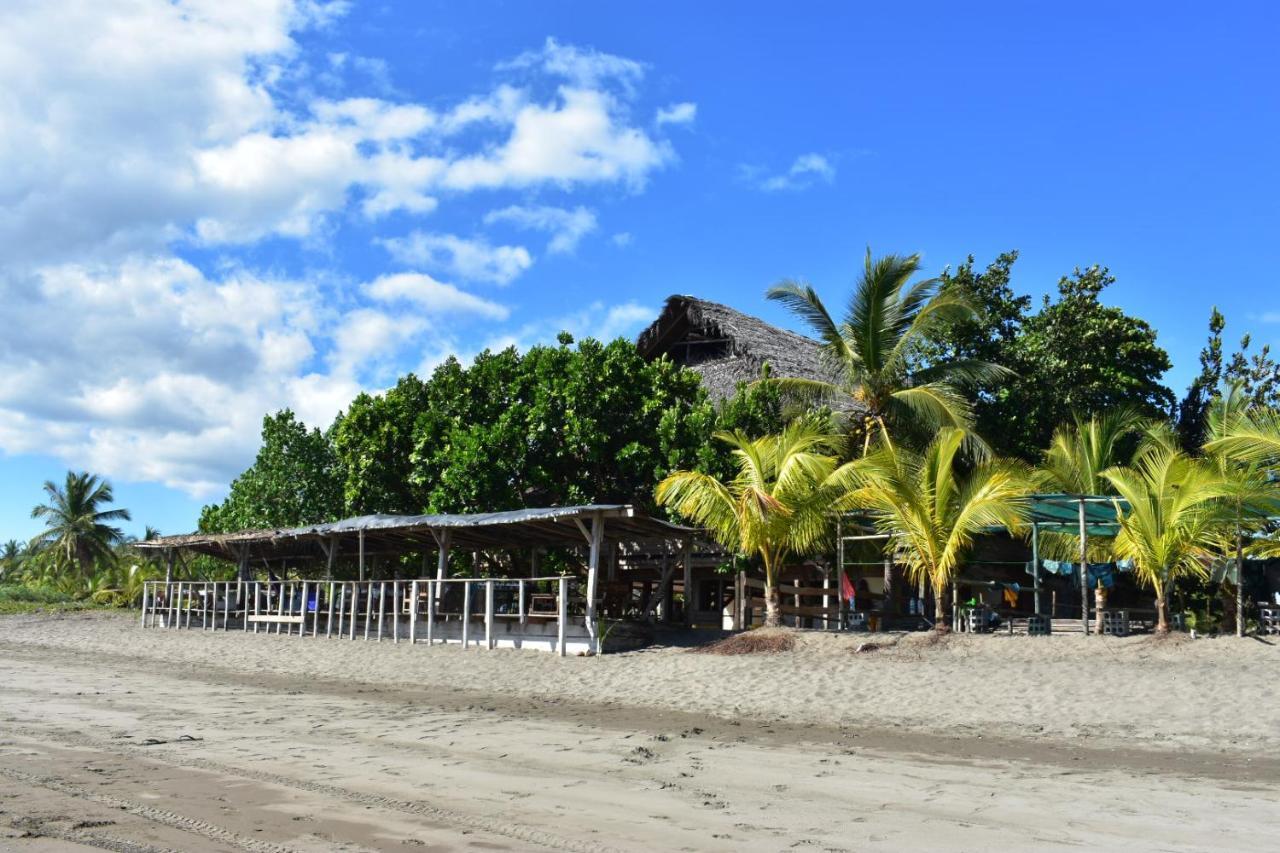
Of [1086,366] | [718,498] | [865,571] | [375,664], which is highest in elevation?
[1086,366]

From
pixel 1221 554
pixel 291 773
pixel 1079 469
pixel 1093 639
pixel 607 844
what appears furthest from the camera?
pixel 1079 469

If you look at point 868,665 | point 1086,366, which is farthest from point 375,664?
point 1086,366

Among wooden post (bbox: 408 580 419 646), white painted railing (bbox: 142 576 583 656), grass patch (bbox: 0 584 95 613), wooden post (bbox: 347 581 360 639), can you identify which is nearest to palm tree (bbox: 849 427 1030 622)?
white painted railing (bbox: 142 576 583 656)

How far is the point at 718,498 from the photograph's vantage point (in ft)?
54.3

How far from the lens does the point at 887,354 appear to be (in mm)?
19578

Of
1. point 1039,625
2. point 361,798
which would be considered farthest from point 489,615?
point 361,798

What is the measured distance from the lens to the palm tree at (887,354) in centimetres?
1930

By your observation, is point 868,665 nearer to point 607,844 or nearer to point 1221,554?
point 1221,554

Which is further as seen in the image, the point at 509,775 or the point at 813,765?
the point at 813,765

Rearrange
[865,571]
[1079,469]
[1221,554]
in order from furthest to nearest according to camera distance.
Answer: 1. [865,571]
2. [1079,469]
3. [1221,554]

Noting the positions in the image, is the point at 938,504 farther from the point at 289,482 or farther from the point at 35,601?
the point at 35,601

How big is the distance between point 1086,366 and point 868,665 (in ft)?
33.7

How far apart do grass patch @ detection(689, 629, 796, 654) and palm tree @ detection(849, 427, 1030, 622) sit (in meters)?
2.20

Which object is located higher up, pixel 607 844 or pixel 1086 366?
pixel 1086 366
